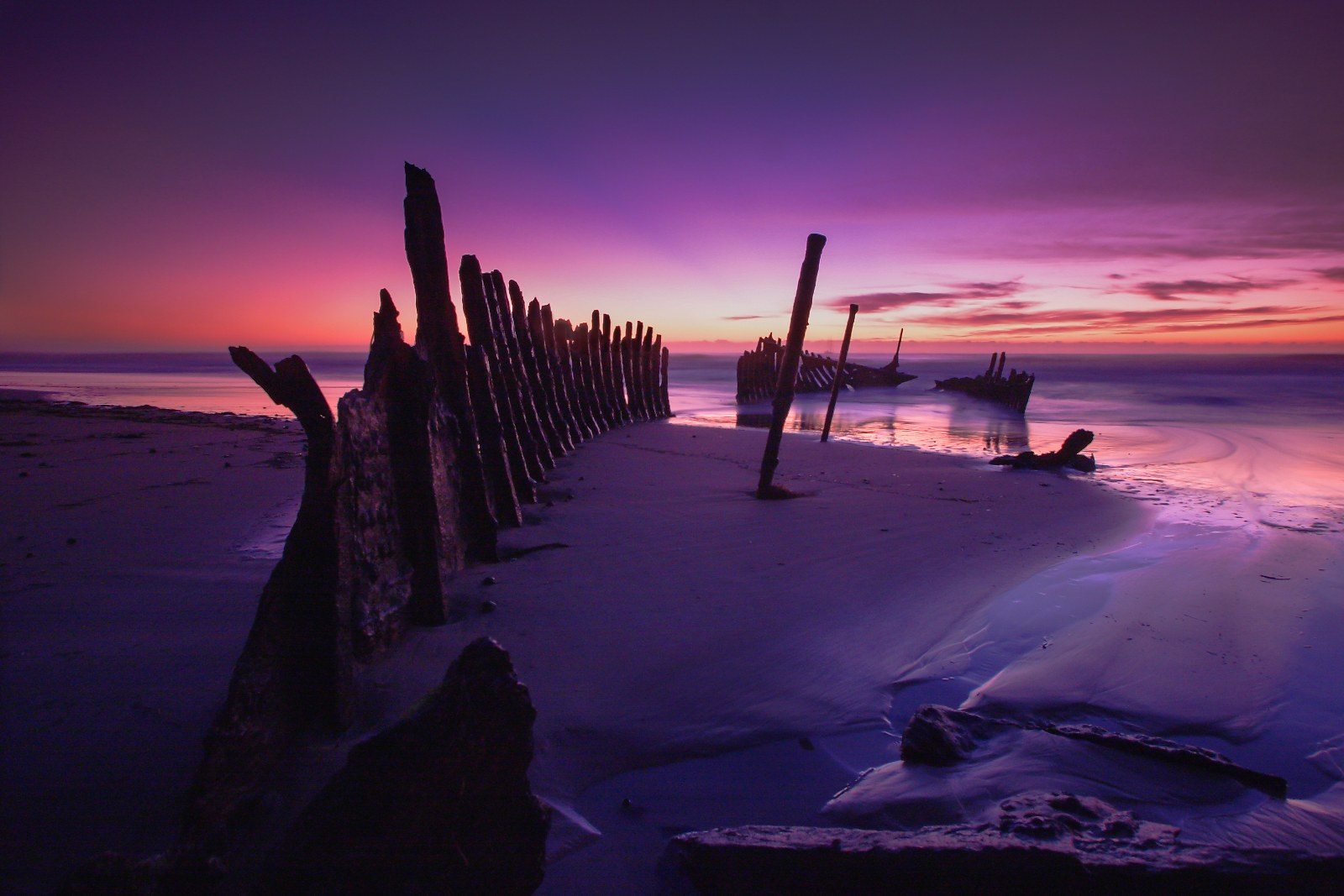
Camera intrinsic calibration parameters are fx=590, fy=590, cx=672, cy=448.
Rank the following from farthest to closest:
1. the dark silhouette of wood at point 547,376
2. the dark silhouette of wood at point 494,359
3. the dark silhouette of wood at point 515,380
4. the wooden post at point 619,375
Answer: the wooden post at point 619,375 < the dark silhouette of wood at point 547,376 < the dark silhouette of wood at point 515,380 < the dark silhouette of wood at point 494,359

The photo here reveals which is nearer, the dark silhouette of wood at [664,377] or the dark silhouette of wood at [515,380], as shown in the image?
the dark silhouette of wood at [515,380]

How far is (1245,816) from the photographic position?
2008mm

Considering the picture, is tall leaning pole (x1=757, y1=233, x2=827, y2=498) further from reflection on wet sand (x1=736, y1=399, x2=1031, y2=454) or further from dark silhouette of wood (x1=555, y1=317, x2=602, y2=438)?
reflection on wet sand (x1=736, y1=399, x2=1031, y2=454)

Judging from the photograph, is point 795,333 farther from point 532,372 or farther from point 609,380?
point 609,380

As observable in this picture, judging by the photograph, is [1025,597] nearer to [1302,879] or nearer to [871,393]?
[1302,879]

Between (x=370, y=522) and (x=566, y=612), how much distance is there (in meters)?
1.17

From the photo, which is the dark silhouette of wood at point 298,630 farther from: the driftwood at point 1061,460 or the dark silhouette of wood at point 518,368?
the driftwood at point 1061,460

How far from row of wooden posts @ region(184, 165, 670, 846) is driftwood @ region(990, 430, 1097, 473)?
7.33 m

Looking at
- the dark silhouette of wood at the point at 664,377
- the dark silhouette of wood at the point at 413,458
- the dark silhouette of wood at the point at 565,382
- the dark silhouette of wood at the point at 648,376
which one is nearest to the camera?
the dark silhouette of wood at the point at 413,458

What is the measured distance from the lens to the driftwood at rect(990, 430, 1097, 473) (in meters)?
8.71

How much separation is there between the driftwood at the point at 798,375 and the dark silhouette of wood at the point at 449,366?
10.8m

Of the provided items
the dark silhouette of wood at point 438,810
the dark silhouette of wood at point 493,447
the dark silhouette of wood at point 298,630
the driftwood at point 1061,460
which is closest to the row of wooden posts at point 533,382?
the dark silhouette of wood at point 493,447

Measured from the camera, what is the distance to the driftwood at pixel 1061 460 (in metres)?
8.71

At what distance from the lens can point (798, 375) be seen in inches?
1000
